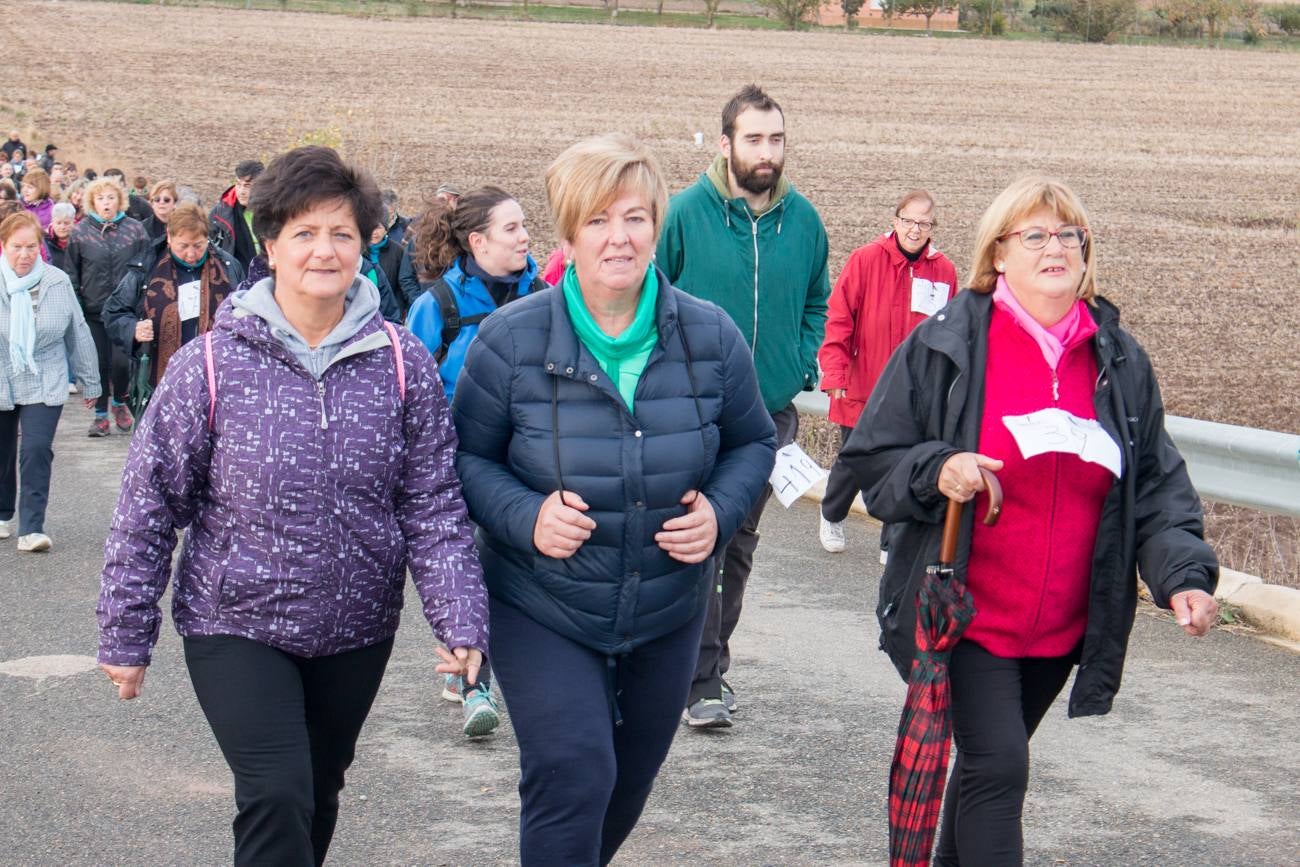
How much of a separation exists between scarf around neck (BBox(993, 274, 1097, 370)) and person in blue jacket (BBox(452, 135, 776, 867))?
704 mm

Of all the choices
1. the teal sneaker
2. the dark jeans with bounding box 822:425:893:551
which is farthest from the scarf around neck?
the teal sneaker

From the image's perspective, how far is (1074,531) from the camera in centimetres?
397

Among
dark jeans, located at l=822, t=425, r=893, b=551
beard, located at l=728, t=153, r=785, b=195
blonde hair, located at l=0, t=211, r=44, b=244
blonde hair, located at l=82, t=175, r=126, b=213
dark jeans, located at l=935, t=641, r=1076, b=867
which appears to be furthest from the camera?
blonde hair, located at l=82, t=175, r=126, b=213

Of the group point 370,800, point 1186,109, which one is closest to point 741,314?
point 370,800

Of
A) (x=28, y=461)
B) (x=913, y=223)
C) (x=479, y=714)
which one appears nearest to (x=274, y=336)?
(x=479, y=714)

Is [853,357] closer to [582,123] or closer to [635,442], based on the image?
[635,442]

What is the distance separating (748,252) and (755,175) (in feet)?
0.94

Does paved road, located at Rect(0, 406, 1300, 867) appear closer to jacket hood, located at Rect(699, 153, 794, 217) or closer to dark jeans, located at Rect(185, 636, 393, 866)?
dark jeans, located at Rect(185, 636, 393, 866)

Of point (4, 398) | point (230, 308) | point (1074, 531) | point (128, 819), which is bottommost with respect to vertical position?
point (128, 819)

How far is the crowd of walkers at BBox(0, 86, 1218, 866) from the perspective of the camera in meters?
3.63

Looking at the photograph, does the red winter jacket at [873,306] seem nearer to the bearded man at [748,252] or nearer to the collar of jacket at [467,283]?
the bearded man at [748,252]

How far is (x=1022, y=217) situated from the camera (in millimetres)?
4055

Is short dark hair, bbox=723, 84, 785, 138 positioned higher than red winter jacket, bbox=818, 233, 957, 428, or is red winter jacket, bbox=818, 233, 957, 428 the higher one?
short dark hair, bbox=723, 84, 785, 138

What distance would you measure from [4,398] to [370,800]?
4.54 m
